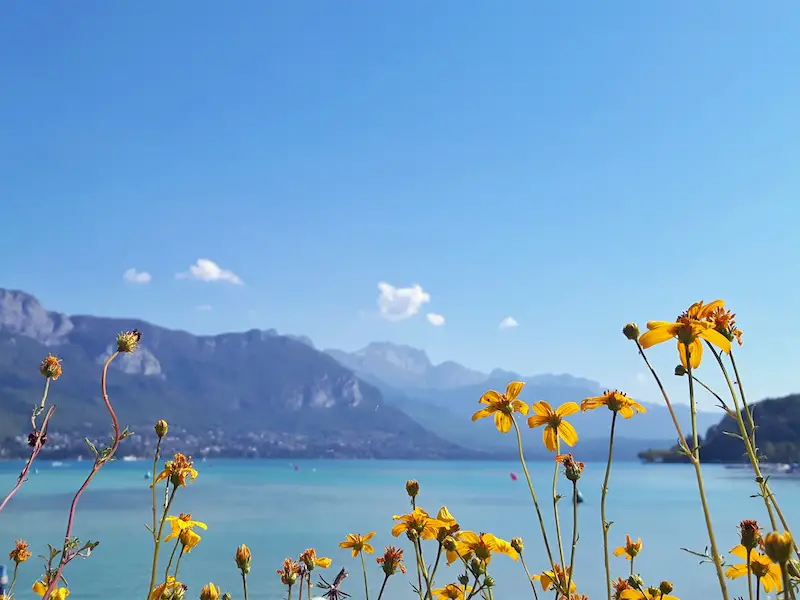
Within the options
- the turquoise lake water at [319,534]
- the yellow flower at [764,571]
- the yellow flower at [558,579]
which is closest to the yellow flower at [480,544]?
the yellow flower at [558,579]

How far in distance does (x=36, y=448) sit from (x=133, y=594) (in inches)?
619

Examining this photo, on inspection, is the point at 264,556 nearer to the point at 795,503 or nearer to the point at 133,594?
the point at 133,594

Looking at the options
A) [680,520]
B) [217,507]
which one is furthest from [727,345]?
[217,507]

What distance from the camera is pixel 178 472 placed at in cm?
183

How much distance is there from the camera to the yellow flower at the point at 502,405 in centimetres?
196

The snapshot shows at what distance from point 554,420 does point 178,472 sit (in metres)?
1.09

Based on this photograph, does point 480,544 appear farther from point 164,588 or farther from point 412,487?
point 164,588

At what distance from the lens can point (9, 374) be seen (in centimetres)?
16475

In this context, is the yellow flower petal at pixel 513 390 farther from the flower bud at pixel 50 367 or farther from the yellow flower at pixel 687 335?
the flower bud at pixel 50 367

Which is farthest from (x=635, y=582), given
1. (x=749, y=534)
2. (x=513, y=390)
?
(x=749, y=534)

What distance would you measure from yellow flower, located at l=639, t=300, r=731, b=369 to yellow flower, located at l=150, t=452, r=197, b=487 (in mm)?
1254

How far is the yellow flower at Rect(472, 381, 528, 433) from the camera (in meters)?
1.96

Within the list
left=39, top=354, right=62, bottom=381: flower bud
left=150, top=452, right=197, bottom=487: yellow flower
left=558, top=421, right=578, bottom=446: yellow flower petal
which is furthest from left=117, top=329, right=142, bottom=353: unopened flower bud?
left=558, top=421, right=578, bottom=446: yellow flower petal

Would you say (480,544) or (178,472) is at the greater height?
(178,472)
